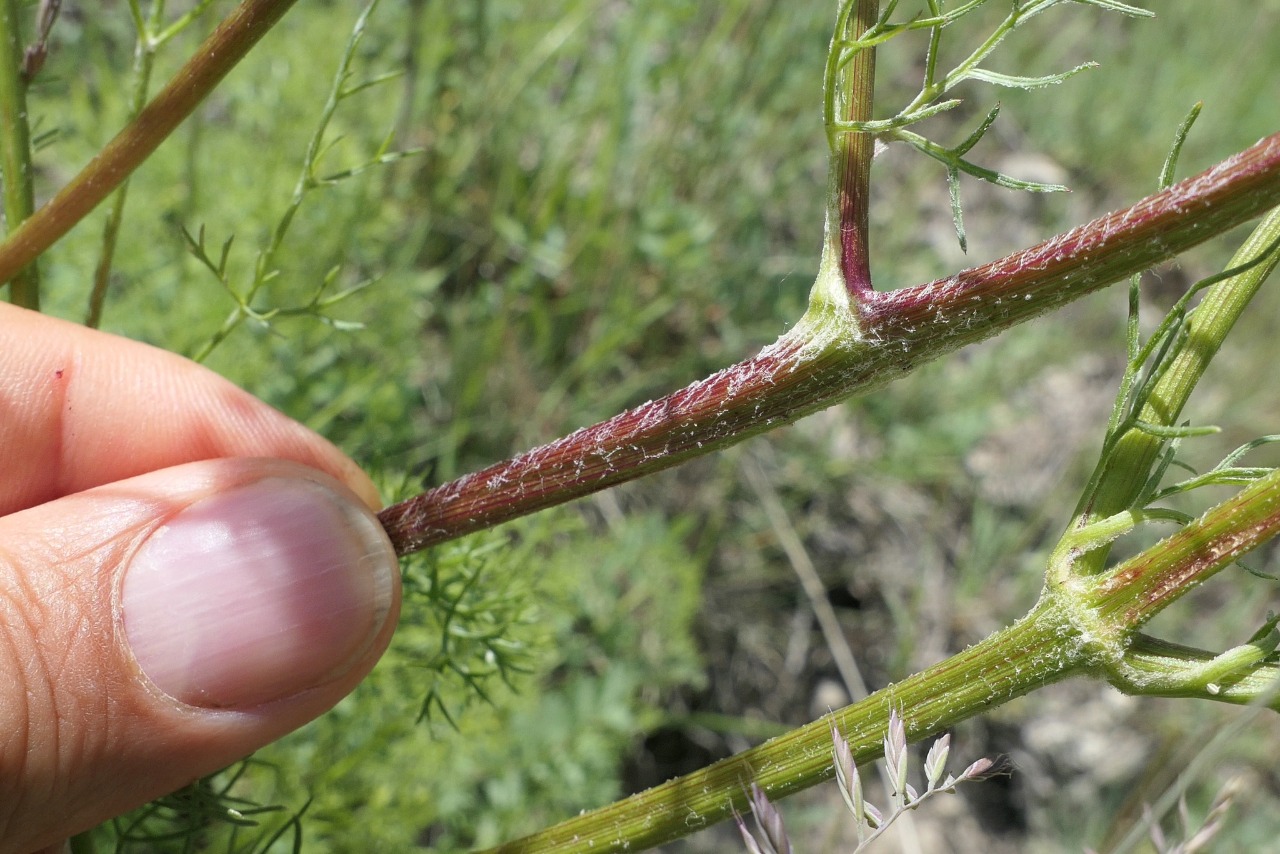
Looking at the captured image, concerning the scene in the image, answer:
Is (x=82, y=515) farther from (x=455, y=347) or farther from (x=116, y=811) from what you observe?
(x=455, y=347)

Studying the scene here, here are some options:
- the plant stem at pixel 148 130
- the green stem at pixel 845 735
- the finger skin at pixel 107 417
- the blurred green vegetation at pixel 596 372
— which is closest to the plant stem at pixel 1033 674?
the green stem at pixel 845 735

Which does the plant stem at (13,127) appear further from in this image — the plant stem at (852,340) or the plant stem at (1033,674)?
the plant stem at (1033,674)

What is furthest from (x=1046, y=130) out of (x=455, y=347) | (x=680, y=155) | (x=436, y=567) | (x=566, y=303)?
(x=436, y=567)

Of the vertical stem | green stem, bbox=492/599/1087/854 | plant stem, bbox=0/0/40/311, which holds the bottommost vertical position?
green stem, bbox=492/599/1087/854

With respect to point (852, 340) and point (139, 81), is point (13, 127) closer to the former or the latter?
point (139, 81)

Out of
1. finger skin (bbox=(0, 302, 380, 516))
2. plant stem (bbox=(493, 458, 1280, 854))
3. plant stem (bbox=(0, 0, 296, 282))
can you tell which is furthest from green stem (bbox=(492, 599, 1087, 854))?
plant stem (bbox=(0, 0, 296, 282))

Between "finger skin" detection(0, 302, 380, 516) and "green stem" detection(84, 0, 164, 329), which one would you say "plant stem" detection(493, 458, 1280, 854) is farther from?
"green stem" detection(84, 0, 164, 329)

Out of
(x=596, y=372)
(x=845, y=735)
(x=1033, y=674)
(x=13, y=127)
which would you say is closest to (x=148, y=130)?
(x=13, y=127)
